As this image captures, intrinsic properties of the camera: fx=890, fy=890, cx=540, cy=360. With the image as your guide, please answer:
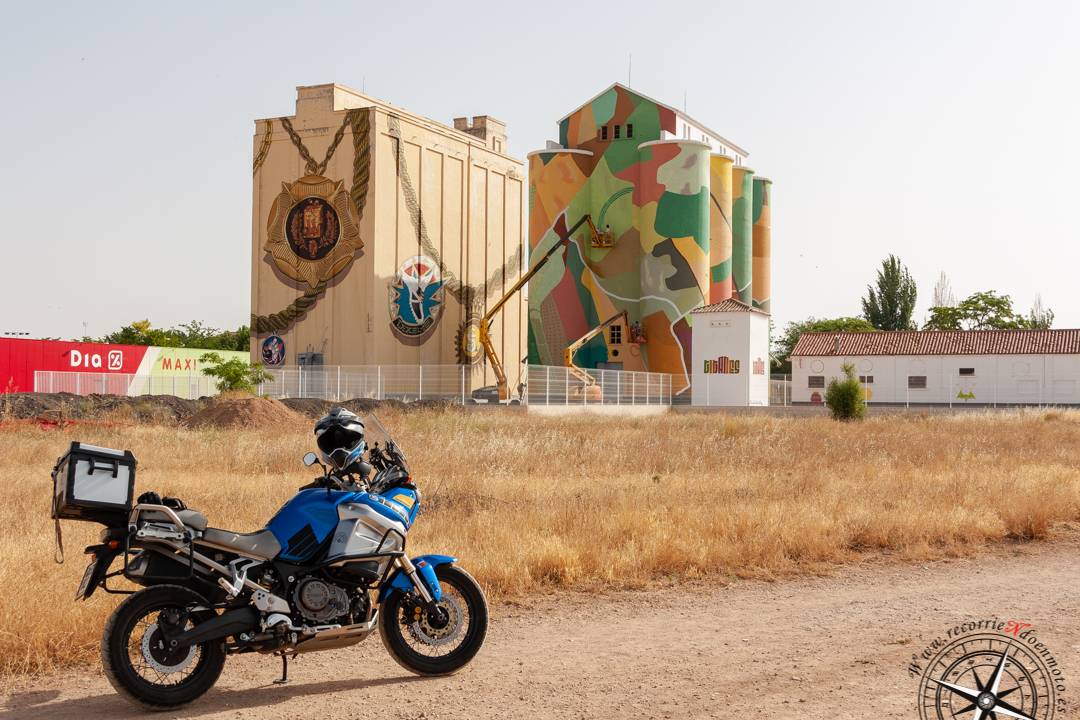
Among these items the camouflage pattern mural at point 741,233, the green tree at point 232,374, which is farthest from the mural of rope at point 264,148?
the camouflage pattern mural at point 741,233

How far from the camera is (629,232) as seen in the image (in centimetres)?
6072

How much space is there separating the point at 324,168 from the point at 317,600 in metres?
46.4

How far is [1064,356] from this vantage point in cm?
5181

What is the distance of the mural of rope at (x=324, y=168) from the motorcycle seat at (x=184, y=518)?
1740 inches

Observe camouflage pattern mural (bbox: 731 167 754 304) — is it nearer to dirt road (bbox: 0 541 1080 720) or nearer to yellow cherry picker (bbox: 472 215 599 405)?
yellow cherry picker (bbox: 472 215 599 405)

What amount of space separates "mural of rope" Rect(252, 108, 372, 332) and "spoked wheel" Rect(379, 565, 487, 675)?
44.0 m

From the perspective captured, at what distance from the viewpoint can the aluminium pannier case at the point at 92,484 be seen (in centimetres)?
441

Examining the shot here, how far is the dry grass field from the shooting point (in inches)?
295

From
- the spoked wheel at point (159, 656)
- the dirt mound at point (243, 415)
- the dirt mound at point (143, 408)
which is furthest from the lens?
the dirt mound at point (143, 408)

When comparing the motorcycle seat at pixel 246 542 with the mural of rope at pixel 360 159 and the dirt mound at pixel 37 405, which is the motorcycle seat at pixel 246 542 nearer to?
the dirt mound at pixel 37 405

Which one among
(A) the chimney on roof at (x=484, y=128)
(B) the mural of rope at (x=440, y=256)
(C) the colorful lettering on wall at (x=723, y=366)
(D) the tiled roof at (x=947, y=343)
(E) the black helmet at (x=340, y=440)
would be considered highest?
(A) the chimney on roof at (x=484, y=128)

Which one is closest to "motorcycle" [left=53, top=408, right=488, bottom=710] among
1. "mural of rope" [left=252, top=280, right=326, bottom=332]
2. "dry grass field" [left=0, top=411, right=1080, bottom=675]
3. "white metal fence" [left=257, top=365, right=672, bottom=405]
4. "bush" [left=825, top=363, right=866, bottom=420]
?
"dry grass field" [left=0, top=411, right=1080, bottom=675]

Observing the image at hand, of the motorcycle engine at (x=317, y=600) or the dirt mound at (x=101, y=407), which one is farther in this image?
the dirt mound at (x=101, y=407)

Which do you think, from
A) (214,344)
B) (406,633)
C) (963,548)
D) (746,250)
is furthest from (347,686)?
(214,344)
